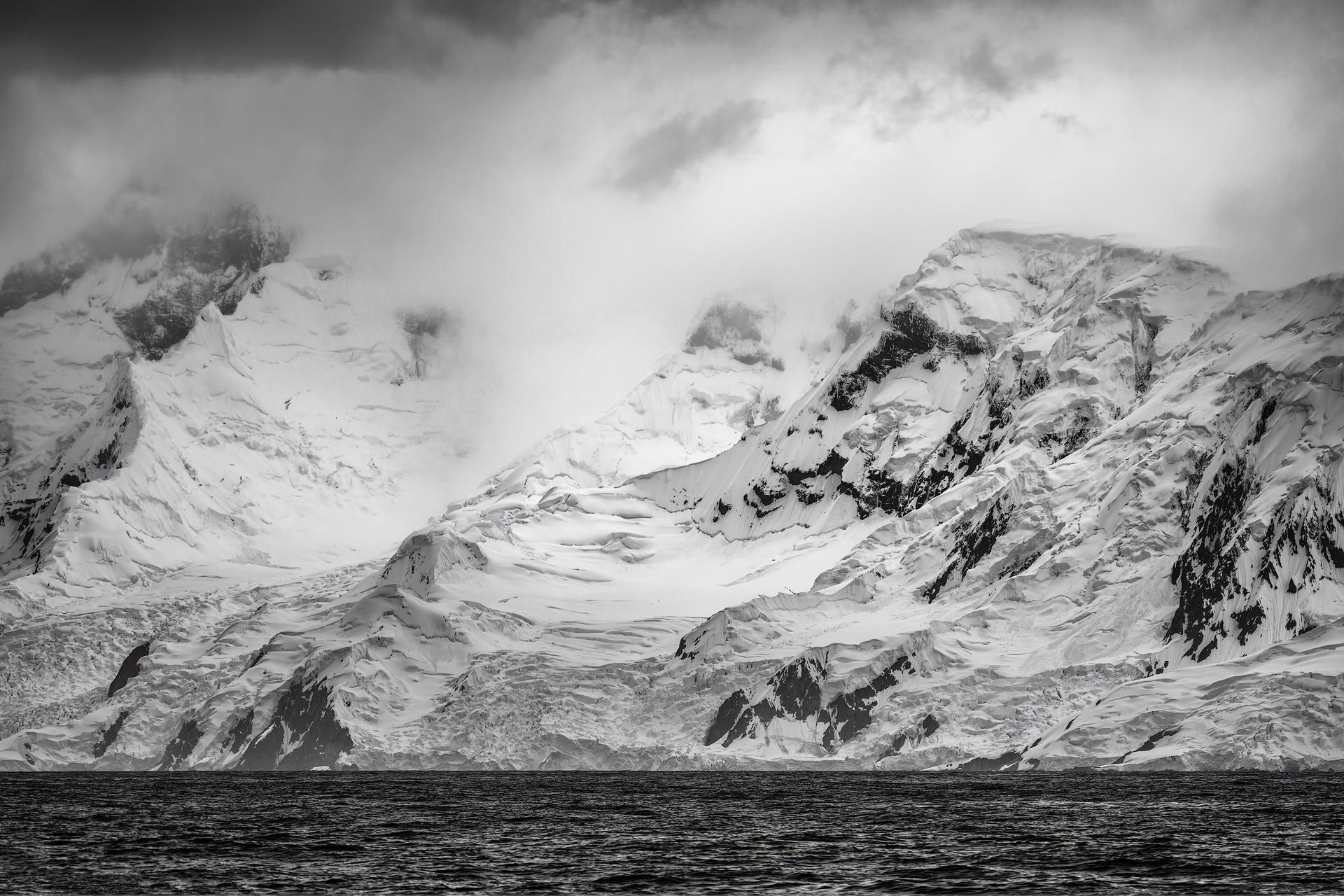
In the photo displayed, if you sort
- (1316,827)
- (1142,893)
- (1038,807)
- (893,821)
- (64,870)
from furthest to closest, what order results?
(1038,807) < (893,821) < (1316,827) < (64,870) < (1142,893)

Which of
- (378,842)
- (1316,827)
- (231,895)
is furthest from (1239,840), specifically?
(231,895)

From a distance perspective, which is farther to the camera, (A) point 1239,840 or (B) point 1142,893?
(A) point 1239,840

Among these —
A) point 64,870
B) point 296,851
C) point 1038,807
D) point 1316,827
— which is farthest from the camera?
point 1038,807

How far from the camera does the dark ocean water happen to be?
11500 cm

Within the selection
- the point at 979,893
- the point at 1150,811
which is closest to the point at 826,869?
the point at 979,893

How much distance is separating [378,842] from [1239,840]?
6576 cm

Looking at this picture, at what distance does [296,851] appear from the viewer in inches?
5443

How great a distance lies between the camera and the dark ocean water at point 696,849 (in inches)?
4528

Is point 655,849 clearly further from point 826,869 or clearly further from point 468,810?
point 468,810

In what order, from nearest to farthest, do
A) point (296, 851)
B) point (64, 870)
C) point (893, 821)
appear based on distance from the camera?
point (64, 870)
point (296, 851)
point (893, 821)

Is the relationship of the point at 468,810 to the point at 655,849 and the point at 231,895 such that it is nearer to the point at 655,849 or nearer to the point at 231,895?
the point at 655,849

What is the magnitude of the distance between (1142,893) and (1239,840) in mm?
36012

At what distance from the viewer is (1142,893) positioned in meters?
108

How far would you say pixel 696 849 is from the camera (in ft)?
457
